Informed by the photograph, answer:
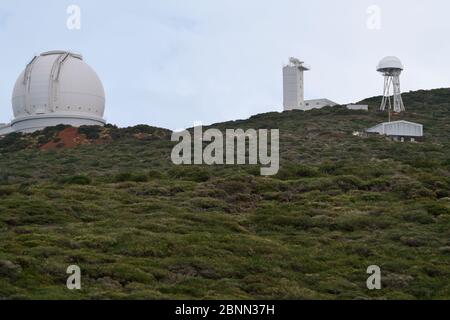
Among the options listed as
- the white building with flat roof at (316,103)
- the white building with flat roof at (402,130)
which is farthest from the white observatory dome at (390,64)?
the white building with flat roof at (316,103)

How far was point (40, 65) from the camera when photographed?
7262 centimetres

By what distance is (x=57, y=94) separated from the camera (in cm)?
7044

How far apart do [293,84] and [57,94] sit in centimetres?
2631

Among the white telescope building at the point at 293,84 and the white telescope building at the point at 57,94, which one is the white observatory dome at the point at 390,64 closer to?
the white telescope building at the point at 293,84

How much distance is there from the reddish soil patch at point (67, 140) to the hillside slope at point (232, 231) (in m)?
13.5

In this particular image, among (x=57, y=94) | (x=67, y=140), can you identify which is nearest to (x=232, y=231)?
(x=67, y=140)

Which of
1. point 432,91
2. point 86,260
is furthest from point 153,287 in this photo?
point 432,91

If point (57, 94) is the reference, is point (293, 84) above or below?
above

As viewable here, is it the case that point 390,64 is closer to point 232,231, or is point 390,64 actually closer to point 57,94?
point 57,94

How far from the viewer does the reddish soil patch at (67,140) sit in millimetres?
62625

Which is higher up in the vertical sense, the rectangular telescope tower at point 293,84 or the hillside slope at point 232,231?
the rectangular telescope tower at point 293,84

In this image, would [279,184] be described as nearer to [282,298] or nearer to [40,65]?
[282,298]

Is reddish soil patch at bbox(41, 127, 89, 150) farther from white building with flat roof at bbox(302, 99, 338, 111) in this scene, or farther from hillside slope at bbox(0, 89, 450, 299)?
white building with flat roof at bbox(302, 99, 338, 111)
